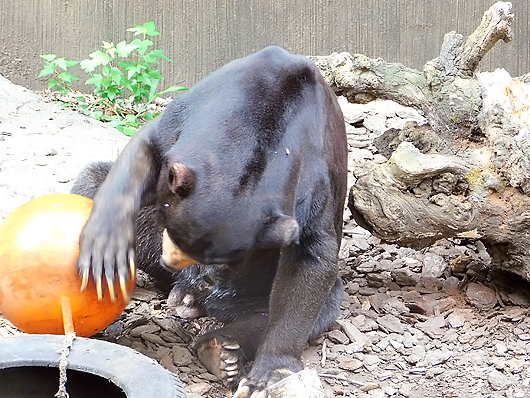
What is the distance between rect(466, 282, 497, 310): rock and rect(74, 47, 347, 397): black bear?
1.18 meters

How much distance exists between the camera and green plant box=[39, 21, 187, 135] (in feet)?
21.7

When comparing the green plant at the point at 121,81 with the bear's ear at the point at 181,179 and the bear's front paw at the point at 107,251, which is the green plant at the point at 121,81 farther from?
the bear's ear at the point at 181,179

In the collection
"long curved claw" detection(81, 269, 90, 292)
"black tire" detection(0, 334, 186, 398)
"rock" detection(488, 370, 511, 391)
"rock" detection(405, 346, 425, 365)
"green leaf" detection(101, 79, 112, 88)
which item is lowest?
"rock" detection(405, 346, 425, 365)

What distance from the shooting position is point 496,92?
431 cm

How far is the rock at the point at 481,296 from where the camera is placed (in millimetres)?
4348

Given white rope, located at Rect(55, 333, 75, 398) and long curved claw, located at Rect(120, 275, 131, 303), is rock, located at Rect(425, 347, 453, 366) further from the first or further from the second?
white rope, located at Rect(55, 333, 75, 398)

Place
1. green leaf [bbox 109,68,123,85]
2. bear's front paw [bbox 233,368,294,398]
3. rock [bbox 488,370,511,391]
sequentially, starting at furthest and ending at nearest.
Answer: green leaf [bbox 109,68,123,85]
rock [bbox 488,370,511,391]
bear's front paw [bbox 233,368,294,398]

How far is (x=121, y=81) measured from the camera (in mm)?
6906

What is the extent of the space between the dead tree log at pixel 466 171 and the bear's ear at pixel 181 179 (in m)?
1.74

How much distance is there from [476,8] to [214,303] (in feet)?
16.9

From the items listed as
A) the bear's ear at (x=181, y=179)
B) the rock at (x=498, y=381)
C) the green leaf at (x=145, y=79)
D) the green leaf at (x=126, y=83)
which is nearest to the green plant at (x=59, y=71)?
the green leaf at (x=126, y=83)

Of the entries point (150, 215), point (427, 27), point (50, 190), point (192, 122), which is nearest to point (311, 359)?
point (150, 215)

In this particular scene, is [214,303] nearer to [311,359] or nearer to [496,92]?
[311,359]

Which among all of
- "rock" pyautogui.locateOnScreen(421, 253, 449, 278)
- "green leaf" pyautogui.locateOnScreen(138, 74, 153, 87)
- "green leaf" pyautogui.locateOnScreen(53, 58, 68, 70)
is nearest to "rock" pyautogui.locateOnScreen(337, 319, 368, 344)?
"rock" pyautogui.locateOnScreen(421, 253, 449, 278)
